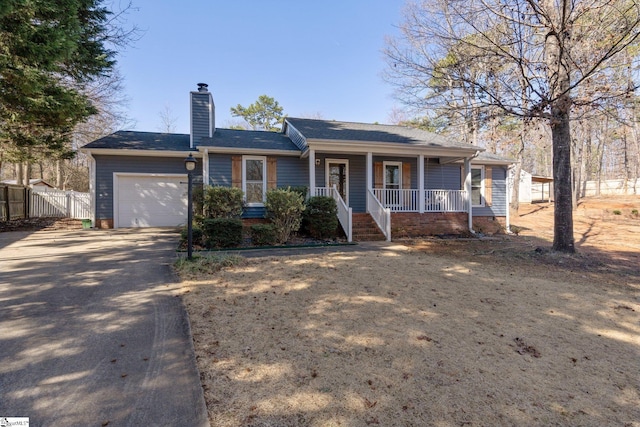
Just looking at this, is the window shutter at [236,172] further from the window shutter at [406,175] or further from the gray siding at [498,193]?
the gray siding at [498,193]

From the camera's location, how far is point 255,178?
10930mm

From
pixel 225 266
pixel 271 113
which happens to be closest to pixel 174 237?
pixel 225 266

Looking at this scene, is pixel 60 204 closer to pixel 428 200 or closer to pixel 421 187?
pixel 421 187

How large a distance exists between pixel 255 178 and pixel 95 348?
27.8ft

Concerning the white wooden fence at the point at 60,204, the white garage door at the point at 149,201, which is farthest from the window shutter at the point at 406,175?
the white wooden fence at the point at 60,204

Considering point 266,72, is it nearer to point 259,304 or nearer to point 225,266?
point 225,266

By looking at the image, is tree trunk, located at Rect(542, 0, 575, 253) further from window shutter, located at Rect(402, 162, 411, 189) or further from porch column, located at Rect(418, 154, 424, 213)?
window shutter, located at Rect(402, 162, 411, 189)

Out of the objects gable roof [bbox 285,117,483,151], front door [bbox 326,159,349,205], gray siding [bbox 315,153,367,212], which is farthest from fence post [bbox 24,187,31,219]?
gray siding [bbox 315,153,367,212]

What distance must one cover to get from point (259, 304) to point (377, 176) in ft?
31.0

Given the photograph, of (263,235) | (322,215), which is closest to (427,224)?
(322,215)

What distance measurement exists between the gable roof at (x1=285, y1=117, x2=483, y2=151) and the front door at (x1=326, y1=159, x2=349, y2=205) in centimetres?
113

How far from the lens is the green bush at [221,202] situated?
898 cm

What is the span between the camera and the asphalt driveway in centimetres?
204

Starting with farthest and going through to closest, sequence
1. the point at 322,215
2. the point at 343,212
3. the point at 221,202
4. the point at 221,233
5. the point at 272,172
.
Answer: the point at 272,172, the point at 343,212, the point at 322,215, the point at 221,202, the point at 221,233
